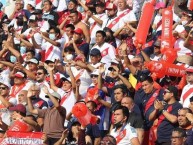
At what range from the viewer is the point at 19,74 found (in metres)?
16.9

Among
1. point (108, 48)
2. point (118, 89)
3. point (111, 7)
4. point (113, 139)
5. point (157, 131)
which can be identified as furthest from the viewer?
point (111, 7)

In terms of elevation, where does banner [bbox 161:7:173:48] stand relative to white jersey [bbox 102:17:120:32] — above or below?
below

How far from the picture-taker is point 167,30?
49.2 feet

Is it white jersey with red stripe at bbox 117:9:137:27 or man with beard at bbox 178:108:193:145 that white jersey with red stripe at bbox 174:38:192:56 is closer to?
white jersey with red stripe at bbox 117:9:137:27

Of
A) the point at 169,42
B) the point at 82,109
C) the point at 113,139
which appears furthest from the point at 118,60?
the point at 113,139

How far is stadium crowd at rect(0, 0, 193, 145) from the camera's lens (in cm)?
1326

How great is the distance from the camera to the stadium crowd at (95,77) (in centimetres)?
1326

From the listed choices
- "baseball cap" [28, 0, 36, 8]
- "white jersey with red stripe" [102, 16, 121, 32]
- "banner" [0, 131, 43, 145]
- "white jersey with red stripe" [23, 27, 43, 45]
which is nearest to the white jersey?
"white jersey with red stripe" [102, 16, 121, 32]

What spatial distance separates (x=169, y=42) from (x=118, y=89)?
1.38m

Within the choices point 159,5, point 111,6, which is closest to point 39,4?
point 111,6

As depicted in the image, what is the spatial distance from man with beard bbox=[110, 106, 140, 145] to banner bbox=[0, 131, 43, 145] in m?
1.16

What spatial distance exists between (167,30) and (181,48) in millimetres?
430

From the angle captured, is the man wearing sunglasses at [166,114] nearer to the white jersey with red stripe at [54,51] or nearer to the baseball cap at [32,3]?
the white jersey with red stripe at [54,51]

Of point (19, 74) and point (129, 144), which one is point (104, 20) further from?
point (129, 144)
